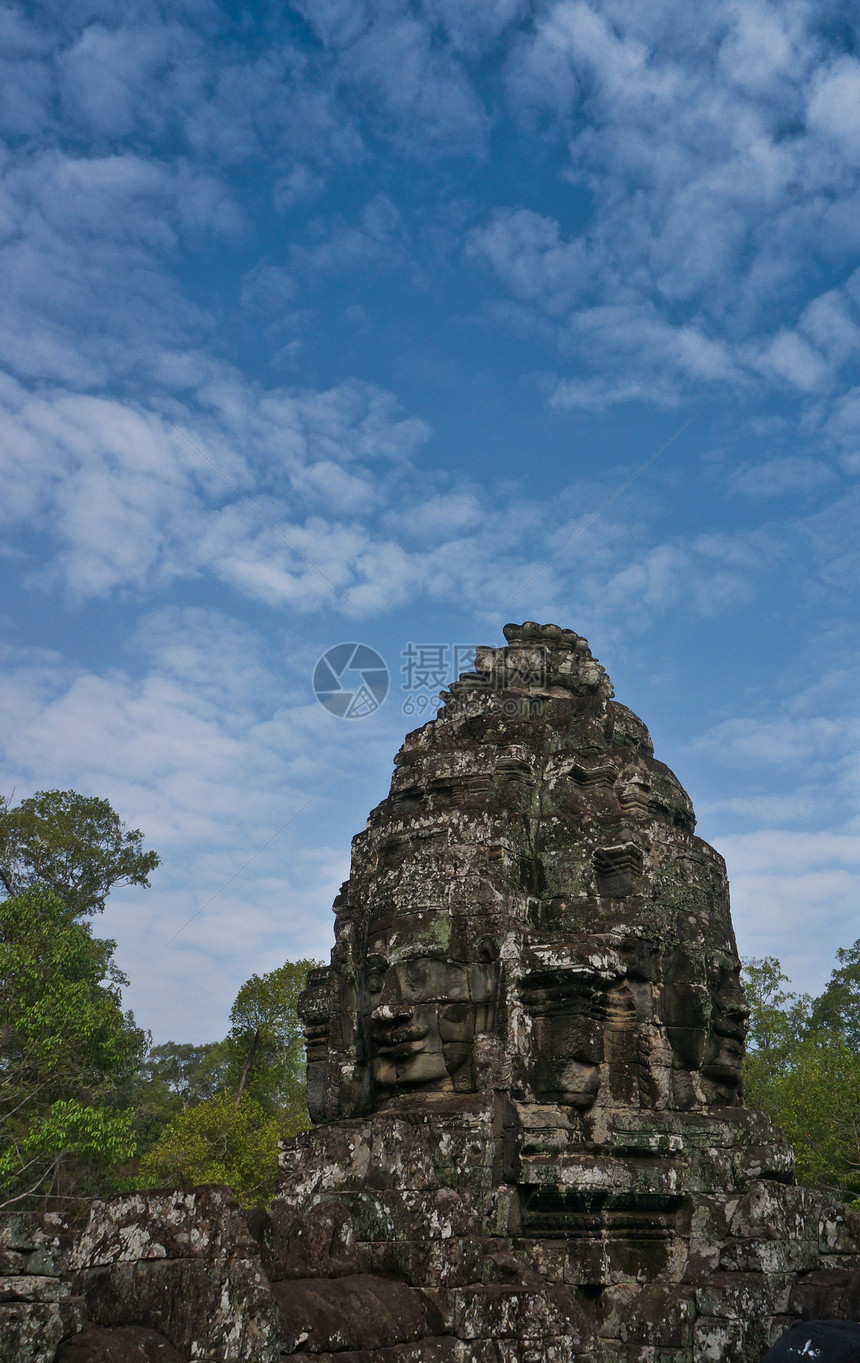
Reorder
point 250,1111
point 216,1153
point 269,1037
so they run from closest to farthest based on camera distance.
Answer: point 216,1153, point 250,1111, point 269,1037

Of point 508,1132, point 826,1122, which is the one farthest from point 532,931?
point 826,1122

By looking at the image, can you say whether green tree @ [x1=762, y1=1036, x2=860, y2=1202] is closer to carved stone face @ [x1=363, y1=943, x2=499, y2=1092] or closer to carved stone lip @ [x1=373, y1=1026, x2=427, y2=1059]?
carved stone face @ [x1=363, y1=943, x2=499, y2=1092]

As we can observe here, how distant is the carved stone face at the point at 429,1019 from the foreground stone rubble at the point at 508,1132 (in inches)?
0.8

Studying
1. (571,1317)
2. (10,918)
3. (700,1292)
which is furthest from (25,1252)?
(10,918)

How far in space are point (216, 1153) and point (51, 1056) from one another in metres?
7.18

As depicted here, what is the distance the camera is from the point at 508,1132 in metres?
7.82

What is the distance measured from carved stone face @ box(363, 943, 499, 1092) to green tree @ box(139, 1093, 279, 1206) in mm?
14860

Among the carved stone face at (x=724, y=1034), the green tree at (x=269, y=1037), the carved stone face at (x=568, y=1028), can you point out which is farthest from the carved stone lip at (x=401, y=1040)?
the green tree at (x=269, y=1037)

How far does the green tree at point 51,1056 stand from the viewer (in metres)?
15.5

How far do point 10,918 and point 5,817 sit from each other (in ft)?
20.5

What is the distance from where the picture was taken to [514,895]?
29.7ft

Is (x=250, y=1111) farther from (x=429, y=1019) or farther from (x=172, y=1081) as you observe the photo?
(x=172, y=1081)

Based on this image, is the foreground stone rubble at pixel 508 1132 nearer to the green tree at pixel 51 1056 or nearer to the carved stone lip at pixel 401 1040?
the carved stone lip at pixel 401 1040

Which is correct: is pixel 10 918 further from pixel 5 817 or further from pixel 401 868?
pixel 401 868
